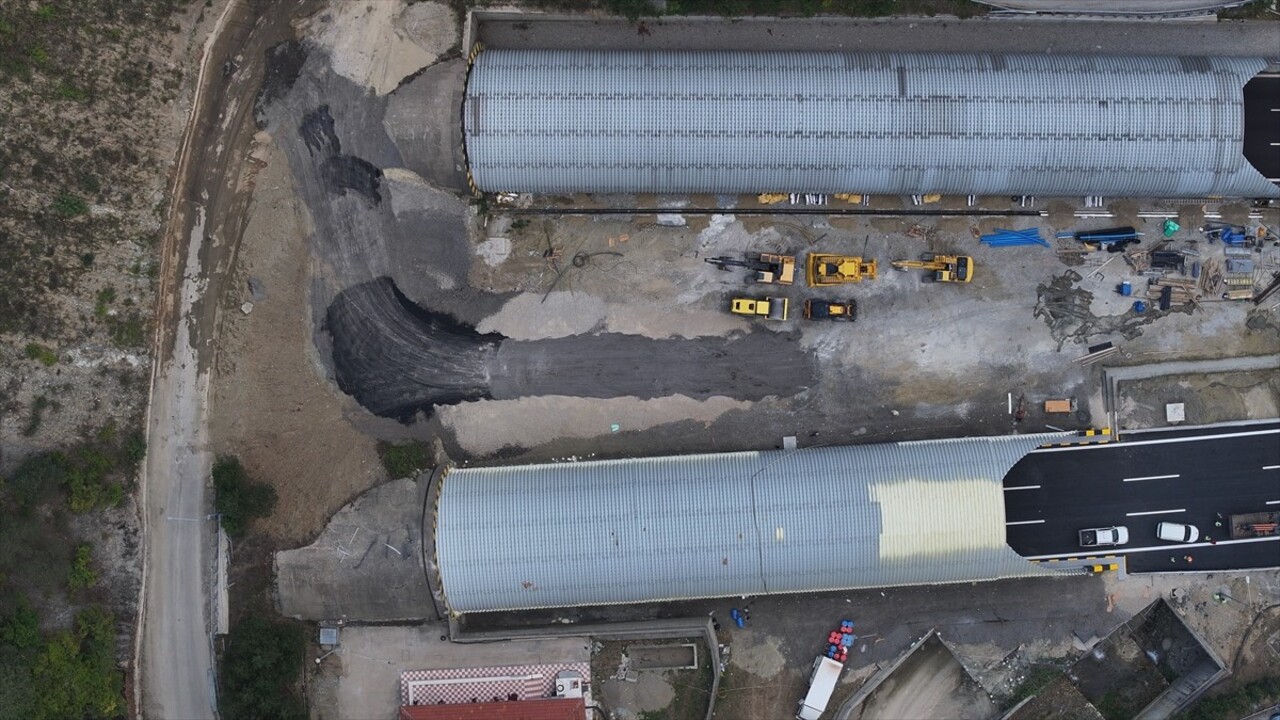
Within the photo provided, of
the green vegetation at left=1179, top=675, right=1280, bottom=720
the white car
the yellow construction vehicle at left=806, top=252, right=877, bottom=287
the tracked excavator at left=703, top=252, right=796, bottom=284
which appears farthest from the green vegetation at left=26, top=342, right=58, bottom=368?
the green vegetation at left=1179, top=675, right=1280, bottom=720

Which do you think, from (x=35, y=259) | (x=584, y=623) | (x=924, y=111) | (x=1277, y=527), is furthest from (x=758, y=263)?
(x=35, y=259)

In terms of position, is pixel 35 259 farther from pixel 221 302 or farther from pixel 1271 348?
pixel 1271 348

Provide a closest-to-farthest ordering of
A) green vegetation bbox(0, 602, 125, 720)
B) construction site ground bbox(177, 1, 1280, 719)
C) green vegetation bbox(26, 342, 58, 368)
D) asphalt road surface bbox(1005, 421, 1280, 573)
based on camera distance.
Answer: green vegetation bbox(0, 602, 125, 720) < green vegetation bbox(26, 342, 58, 368) < construction site ground bbox(177, 1, 1280, 719) < asphalt road surface bbox(1005, 421, 1280, 573)

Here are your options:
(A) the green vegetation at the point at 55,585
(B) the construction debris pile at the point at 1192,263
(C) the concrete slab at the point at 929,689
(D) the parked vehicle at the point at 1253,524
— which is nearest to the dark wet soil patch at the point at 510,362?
(A) the green vegetation at the point at 55,585

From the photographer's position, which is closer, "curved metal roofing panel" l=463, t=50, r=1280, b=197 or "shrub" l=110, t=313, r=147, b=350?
"curved metal roofing panel" l=463, t=50, r=1280, b=197

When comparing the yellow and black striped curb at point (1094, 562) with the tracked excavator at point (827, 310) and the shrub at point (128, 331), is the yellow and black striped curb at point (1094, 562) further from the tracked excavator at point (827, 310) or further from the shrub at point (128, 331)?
the shrub at point (128, 331)

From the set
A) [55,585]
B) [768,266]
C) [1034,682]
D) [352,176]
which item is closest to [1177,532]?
[1034,682]

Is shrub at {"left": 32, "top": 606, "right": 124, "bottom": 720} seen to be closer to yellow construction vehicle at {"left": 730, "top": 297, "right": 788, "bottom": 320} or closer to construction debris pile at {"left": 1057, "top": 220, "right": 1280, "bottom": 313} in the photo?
yellow construction vehicle at {"left": 730, "top": 297, "right": 788, "bottom": 320}
